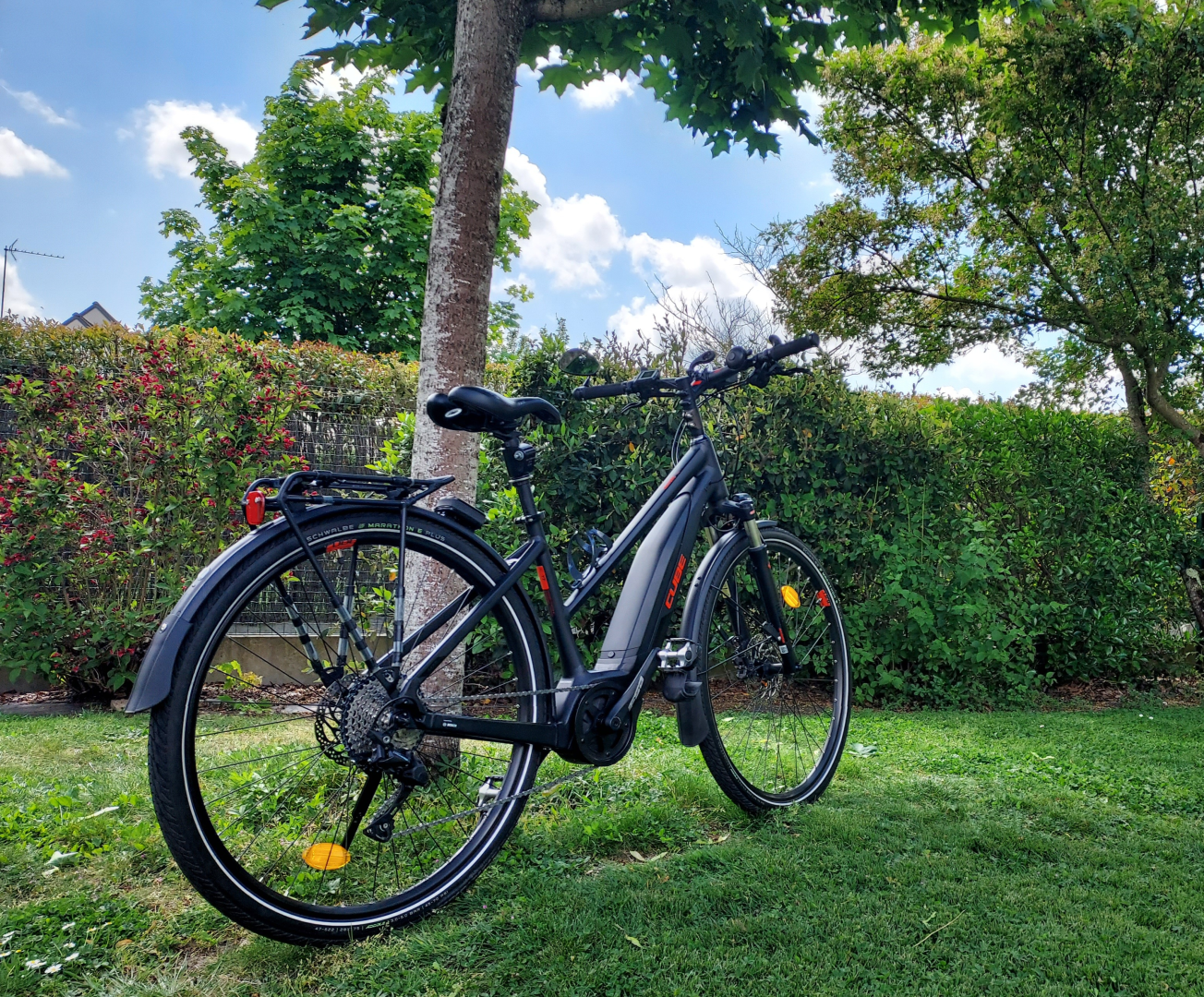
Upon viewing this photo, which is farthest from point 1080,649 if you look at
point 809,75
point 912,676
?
point 809,75

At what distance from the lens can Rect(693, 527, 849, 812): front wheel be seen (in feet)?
8.00

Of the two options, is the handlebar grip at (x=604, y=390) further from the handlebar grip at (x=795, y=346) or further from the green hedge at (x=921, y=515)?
the green hedge at (x=921, y=515)

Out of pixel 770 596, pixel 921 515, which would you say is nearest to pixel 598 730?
pixel 770 596

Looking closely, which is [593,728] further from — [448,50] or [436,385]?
[448,50]

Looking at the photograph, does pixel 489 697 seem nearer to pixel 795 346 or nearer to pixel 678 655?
pixel 678 655

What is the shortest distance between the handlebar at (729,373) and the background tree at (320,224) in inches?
547

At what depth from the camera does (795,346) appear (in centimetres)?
242

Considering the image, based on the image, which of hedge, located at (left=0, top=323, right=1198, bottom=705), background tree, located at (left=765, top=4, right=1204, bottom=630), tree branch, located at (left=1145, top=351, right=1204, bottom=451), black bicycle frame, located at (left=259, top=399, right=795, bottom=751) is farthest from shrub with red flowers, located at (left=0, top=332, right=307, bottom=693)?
tree branch, located at (left=1145, top=351, right=1204, bottom=451)

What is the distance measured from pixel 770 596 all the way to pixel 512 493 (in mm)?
1856

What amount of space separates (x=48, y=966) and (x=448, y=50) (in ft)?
11.9

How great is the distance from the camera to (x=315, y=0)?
343 centimetres

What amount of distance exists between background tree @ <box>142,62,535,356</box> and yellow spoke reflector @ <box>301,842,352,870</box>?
14.4m

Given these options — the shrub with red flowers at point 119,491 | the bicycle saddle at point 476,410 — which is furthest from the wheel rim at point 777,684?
the shrub with red flowers at point 119,491

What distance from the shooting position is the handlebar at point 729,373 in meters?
2.38
